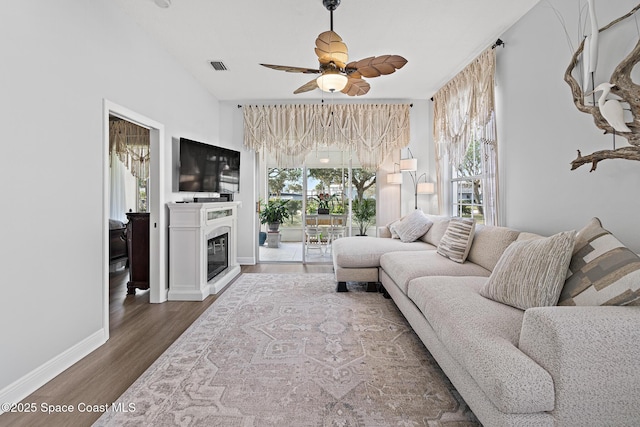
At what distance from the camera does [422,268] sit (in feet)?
8.89

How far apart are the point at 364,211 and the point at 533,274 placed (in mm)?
3810

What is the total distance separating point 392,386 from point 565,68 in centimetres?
261

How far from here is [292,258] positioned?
18.7ft

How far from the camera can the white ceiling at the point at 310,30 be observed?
2646 mm

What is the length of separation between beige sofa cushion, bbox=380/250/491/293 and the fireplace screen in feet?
7.14

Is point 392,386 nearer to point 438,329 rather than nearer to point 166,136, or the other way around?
point 438,329

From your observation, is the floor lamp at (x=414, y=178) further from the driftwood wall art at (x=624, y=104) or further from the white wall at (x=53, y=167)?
the white wall at (x=53, y=167)

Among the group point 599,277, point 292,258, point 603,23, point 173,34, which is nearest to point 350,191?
point 292,258

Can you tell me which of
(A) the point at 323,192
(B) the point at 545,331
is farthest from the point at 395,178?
(B) the point at 545,331

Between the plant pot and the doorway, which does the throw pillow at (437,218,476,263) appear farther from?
the plant pot

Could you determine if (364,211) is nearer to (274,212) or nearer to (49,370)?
(274,212)

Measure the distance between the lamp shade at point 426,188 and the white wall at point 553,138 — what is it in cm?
151

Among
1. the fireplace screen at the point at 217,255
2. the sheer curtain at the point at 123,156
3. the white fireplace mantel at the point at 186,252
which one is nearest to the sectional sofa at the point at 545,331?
the white fireplace mantel at the point at 186,252

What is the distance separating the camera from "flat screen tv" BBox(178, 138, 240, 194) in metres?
3.68
